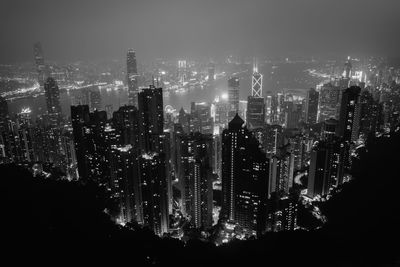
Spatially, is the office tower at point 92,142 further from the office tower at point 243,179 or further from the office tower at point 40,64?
the office tower at point 40,64

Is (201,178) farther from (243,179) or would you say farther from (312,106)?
(312,106)

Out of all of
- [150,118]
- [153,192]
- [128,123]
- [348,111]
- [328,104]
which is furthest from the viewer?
[328,104]

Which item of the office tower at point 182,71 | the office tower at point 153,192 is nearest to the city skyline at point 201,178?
the office tower at point 153,192

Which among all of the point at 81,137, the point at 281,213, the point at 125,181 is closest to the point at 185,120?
the point at 81,137

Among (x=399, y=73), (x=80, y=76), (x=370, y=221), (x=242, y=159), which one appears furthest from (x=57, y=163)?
(x=399, y=73)

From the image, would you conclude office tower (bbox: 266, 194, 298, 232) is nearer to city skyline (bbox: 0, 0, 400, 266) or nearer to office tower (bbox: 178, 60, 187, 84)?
city skyline (bbox: 0, 0, 400, 266)

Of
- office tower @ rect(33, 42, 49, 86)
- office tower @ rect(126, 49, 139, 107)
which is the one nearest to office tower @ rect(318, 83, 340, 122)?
office tower @ rect(126, 49, 139, 107)
